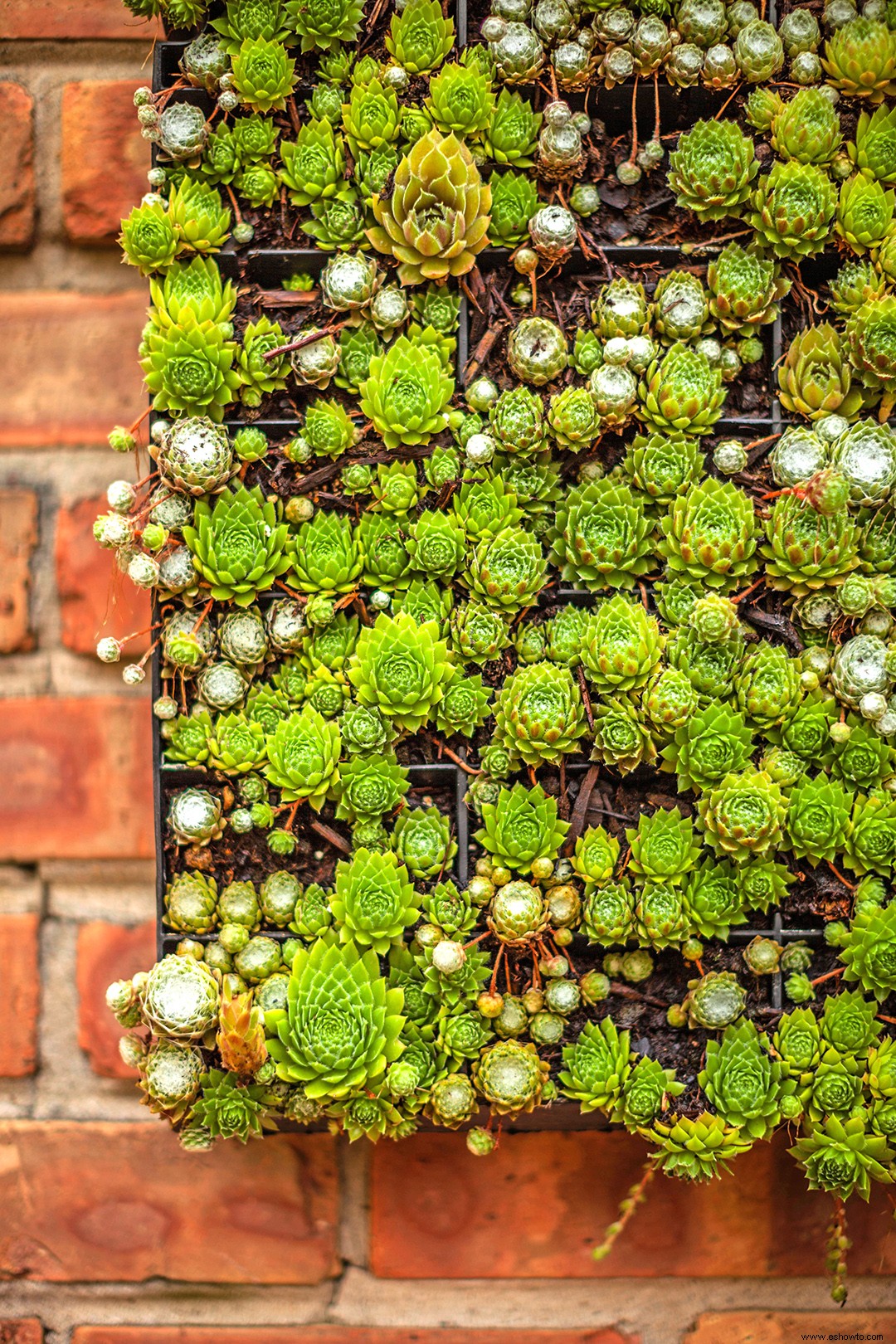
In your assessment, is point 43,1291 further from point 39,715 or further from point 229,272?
point 229,272

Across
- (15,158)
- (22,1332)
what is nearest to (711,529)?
(15,158)

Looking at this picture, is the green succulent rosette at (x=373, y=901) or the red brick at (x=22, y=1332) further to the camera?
the red brick at (x=22, y=1332)

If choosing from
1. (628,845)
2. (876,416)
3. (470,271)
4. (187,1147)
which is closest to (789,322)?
(876,416)

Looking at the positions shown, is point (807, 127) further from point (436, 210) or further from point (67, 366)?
point (67, 366)

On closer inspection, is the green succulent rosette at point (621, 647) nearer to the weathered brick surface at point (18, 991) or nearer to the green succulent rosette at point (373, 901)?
the green succulent rosette at point (373, 901)

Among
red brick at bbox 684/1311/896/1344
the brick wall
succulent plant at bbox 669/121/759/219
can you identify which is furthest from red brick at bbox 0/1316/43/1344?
succulent plant at bbox 669/121/759/219

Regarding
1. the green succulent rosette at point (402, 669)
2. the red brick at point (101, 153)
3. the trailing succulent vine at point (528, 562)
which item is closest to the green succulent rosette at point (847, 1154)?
the trailing succulent vine at point (528, 562)

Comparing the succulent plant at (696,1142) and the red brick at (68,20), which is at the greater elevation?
the red brick at (68,20)
